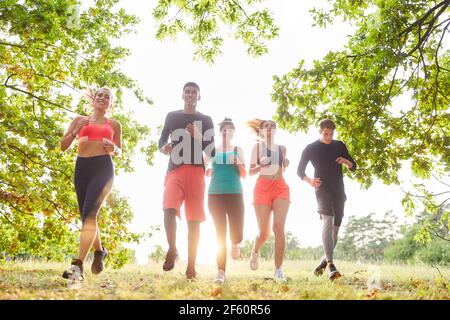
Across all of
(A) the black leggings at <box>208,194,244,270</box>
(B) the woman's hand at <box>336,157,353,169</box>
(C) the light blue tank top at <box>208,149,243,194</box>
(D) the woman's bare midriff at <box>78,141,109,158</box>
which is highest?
(B) the woman's hand at <box>336,157,353,169</box>

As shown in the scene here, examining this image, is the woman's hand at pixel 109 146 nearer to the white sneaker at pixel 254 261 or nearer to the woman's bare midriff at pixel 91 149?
the woman's bare midriff at pixel 91 149

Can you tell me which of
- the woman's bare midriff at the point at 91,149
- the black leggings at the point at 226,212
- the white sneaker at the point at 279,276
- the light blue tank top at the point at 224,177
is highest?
the woman's bare midriff at the point at 91,149

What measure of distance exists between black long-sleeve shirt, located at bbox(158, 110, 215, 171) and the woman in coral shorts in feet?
3.13

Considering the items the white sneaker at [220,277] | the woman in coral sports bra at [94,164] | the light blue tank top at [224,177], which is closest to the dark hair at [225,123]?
the light blue tank top at [224,177]

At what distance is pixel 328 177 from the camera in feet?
22.6

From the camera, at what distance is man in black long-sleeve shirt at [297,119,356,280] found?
6727 mm

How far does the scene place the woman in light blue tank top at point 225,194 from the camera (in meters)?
5.76

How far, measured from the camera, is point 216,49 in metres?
9.12

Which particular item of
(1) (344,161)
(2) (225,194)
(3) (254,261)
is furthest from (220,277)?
(1) (344,161)

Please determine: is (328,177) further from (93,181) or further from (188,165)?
(93,181)

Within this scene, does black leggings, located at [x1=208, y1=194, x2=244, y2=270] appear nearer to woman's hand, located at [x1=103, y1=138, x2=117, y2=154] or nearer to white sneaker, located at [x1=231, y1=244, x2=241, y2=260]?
white sneaker, located at [x1=231, y1=244, x2=241, y2=260]

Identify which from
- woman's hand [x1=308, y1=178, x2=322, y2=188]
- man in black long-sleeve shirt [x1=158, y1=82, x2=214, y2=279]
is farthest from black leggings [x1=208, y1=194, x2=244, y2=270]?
woman's hand [x1=308, y1=178, x2=322, y2=188]

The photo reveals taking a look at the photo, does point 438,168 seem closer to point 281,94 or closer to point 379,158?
point 379,158
